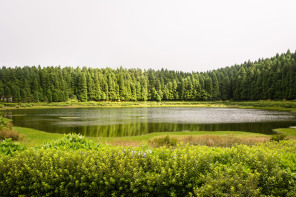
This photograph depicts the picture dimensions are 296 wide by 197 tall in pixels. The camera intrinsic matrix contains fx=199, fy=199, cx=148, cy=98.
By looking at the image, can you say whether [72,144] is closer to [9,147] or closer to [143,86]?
[9,147]

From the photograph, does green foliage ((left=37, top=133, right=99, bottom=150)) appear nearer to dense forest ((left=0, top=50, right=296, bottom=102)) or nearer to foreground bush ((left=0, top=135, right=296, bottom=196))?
foreground bush ((left=0, top=135, right=296, bottom=196))

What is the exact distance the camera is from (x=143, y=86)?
416ft

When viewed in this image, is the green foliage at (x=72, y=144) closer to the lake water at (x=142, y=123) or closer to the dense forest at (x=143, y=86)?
the lake water at (x=142, y=123)

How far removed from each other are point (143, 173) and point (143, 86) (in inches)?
4835

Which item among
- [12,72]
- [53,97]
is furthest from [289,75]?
[12,72]

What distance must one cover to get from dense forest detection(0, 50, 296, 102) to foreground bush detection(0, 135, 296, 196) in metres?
90.4

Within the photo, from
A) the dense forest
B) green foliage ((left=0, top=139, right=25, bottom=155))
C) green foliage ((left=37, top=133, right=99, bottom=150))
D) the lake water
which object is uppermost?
the dense forest

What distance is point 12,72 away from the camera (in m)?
98.8

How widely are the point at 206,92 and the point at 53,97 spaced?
84.2m

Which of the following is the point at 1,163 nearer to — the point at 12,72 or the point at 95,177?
the point at 95,177

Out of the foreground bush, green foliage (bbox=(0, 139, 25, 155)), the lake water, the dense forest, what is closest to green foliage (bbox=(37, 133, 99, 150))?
green foliage (bbox=(0, 139, 25, 155))

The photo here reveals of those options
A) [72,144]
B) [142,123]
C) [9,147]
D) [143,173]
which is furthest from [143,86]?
[143,173]

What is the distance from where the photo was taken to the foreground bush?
406cm

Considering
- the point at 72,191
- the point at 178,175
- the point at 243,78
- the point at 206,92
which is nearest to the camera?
the point at 178,175
